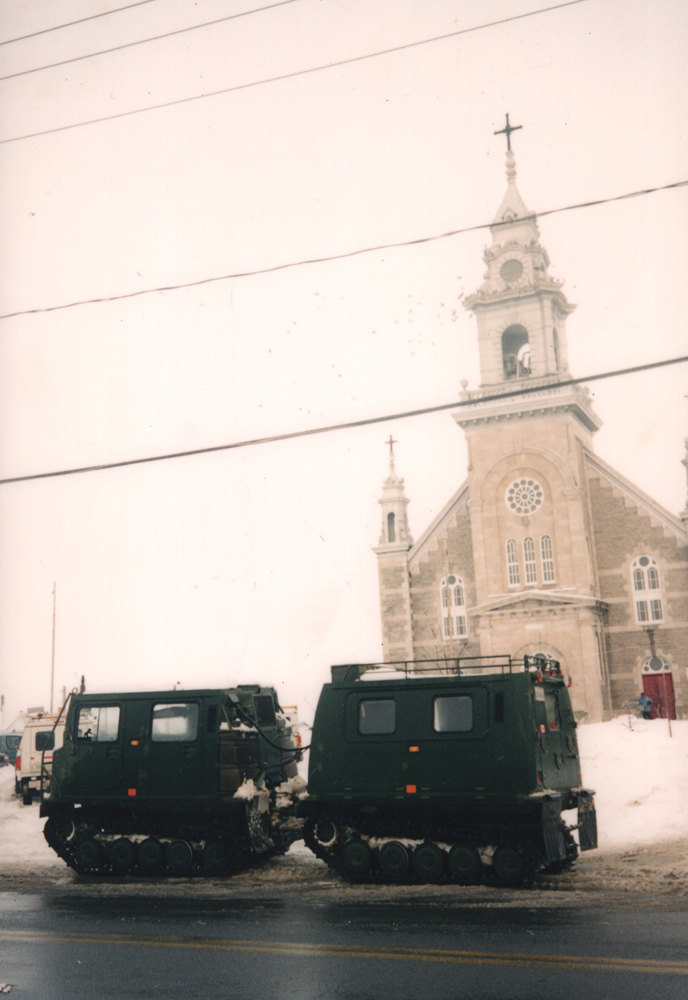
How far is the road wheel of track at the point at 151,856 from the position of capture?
45.7ft

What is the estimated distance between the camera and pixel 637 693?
39219 millimetres

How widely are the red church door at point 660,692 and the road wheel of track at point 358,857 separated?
27917 mm

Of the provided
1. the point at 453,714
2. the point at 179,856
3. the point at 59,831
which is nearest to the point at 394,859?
the point at 453,714

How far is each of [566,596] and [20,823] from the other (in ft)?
83.1

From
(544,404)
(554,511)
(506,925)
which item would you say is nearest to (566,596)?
(554,511)

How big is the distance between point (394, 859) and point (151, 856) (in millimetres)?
3691

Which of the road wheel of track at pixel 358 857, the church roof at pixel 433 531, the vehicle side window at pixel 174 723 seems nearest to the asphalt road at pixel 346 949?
the road wheel of track at pixel 358 857

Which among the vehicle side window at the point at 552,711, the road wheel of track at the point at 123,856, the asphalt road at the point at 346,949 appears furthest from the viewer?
the road wheel of track at the point at 123,856

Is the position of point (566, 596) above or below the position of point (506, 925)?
above

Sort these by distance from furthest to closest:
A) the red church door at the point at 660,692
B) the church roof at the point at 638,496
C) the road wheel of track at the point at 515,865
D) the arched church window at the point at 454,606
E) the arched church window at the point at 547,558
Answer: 1. the arched church window at the point at 454,606
2. the arched church window at the point at 547,558
3. the church roof at the point at 638,496
4. the red church door at the point at 660,692
5. the road wheel of track at the point at 515,865

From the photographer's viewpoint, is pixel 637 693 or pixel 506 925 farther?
pixel 637 693

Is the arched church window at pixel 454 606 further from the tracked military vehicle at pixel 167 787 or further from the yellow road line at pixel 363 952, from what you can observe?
the yellow road line at pixel 363 952

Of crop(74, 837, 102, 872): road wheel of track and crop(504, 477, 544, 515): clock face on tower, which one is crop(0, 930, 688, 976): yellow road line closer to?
crop(74, 837, 102, 872): road wheel of track

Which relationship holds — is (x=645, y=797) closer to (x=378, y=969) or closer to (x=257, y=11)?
(x=378, y=969)
